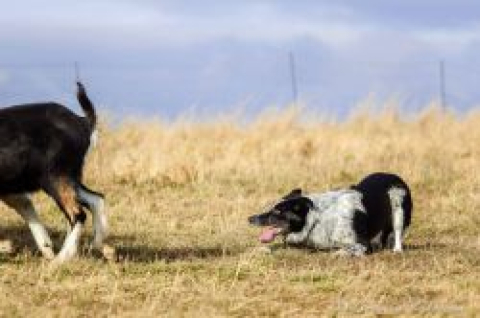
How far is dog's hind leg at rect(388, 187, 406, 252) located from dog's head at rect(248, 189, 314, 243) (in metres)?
0.90

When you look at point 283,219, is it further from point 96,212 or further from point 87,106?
point 87,106

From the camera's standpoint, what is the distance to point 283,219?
11.0 meters

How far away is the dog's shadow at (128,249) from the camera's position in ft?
32.9

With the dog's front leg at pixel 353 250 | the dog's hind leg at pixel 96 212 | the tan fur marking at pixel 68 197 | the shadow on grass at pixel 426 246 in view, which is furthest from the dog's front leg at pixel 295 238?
the tan fur marking at pixel 68 197

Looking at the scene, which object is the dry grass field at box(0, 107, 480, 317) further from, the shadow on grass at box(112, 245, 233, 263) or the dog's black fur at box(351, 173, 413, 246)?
the dog's black fur at box(351, 173, 413, 246)

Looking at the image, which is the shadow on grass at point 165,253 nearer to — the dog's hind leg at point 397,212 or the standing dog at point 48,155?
the standing dog at point 48,155

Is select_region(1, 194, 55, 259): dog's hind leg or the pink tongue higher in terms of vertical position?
select_region(1, 194, 55, 259): dog's hind leg

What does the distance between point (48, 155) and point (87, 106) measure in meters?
0.79

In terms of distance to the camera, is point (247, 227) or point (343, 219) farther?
point (247, 227)

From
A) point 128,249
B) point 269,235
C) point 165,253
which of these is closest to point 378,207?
point 269,235

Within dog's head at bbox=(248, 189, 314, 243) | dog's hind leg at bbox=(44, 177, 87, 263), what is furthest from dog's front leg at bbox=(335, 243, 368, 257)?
dog's hind leg at bbox=(44, 177, 87, 263)

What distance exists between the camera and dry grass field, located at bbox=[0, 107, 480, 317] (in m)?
7.80

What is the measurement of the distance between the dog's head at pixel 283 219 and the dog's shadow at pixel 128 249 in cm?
45

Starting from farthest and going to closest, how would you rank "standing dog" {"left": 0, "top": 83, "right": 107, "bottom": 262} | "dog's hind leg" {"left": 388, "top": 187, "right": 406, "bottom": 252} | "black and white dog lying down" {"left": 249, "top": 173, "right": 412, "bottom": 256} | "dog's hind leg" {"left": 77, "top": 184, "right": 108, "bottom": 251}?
"dog's hind leg" {"left": 388, "top": 187, "right": 406, "bottom": 252}, "black and white dog lying down" {"left": 249, "top": 173, "right": 412, "bottom": 256}, "dog's hind leg" {"left": 77, "top": 184, "right": 108, "bottom": 251}, "standing dog" {"left": 0, "top": 83, "right": 107, "bottom": 262}
